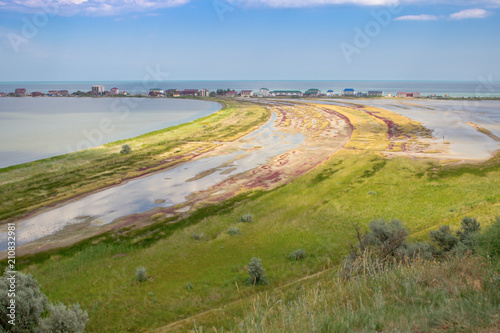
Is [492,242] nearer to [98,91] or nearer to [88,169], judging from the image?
[88,169]

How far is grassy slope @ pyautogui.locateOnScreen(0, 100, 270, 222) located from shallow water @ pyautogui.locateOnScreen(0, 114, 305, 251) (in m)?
1.40

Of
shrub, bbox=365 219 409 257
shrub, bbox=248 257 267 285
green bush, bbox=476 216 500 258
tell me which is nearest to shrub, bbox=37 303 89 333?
shrub, bbox=248 257 267 285

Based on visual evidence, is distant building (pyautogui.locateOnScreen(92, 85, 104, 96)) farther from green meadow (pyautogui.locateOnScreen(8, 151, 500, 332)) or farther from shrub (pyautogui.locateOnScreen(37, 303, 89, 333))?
shrub (pyautogui.locateOnScreen(37, 303, 89, 333))

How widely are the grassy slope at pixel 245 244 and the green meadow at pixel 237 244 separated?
36 millimetres

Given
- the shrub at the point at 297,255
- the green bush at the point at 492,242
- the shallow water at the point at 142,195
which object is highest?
the green bush at the point at 492,242

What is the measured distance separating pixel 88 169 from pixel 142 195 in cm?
780

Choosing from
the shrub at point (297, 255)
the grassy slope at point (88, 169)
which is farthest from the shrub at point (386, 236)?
the grassy slope at point (88, 169)

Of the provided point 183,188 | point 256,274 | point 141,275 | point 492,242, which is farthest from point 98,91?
point 492,242

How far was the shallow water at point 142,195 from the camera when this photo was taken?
51.8ft

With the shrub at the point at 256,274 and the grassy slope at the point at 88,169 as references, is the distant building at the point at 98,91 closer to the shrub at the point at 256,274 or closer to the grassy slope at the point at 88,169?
the grassy slope at the point at 88,169

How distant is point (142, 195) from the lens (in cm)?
1975

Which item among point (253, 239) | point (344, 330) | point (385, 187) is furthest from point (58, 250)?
point (385, 187)

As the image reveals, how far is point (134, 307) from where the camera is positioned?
9352 millimetres

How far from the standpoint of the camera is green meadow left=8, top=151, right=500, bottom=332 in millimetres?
9596
